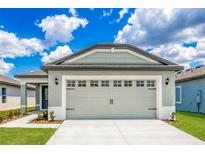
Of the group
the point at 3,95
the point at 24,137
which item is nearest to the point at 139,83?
the point at 24,137

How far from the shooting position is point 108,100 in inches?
520

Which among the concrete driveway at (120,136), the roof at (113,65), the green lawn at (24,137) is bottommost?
the concrete driveway at (120,136)

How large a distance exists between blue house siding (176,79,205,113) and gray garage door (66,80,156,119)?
6259mm

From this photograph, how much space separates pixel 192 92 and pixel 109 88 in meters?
9.19

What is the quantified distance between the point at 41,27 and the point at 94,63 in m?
4.33

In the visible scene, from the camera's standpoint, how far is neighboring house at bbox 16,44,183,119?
12.9 m

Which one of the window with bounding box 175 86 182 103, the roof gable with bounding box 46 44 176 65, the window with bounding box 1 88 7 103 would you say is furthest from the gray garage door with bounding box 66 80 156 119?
the window with bounding box 1 88 7 103

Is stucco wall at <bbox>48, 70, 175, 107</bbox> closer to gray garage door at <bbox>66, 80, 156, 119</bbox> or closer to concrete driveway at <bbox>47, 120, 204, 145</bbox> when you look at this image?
gray garage door at <bbox>66, 80, 156, 119</bbox>

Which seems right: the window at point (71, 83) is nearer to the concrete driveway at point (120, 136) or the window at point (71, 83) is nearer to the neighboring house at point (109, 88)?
the neighboring house at point (109, 88)

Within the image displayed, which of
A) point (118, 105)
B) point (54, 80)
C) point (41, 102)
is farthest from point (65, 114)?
point (41, 102)

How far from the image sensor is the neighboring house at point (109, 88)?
12.9 m

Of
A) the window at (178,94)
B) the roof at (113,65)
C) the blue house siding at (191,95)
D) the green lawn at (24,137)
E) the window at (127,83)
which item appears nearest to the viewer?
the green lawn at (24,137)

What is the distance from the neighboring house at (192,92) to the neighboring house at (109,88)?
5.49m

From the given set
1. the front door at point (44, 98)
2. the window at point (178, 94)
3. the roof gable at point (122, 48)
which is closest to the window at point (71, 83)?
the roof gable at point (122, 48)
